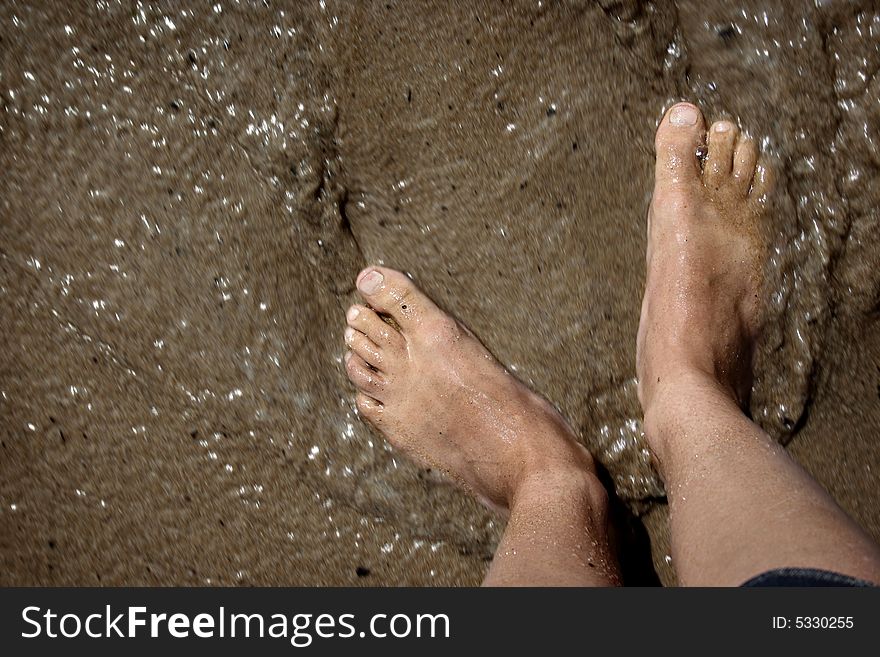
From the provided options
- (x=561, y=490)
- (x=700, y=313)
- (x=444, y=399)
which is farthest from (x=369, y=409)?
(x=700, y=313)

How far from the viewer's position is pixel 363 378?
6.10 feet

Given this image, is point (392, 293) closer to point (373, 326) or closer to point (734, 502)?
point (373, 326)

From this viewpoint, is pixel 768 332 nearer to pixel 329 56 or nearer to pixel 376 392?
pixel 376 392

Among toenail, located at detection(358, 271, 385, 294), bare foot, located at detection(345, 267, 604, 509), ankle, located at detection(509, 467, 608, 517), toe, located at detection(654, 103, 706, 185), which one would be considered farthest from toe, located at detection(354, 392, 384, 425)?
toe, located at detection(654, 103, 706, 185)

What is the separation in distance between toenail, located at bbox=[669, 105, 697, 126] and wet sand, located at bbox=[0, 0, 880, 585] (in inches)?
1.2

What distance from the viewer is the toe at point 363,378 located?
6.09ft

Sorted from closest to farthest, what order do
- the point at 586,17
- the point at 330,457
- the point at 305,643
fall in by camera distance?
the point at 305,643, the point at 586,17, the point at 330,457

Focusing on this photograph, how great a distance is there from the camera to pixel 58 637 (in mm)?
1529

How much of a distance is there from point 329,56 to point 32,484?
122cm

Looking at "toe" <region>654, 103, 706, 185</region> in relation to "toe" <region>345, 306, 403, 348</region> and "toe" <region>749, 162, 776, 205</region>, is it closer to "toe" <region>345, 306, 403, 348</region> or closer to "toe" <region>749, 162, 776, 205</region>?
"toe" <region>749, 162, 776, 205</region>

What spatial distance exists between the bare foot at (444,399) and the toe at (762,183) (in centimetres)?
69

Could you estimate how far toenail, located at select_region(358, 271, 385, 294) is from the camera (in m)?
1.79

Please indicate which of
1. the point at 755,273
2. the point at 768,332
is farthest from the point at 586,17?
the point at 768,332

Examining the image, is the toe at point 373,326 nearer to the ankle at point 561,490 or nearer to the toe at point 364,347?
the toe at point 364,347
